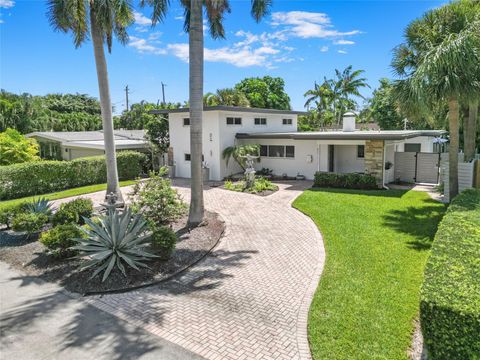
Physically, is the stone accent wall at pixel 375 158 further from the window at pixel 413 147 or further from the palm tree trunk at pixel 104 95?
the palm tree trunk at pixel 104 95

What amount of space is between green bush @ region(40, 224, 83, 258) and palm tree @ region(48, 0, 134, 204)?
6.42 meters

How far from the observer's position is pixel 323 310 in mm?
6297

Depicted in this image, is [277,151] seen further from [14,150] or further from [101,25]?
[14,150]

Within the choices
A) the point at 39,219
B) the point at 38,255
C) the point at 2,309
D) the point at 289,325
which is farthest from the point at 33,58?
the point at 289,325

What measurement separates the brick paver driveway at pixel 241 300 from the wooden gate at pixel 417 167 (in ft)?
38.2

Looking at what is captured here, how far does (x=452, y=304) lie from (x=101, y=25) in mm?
14233

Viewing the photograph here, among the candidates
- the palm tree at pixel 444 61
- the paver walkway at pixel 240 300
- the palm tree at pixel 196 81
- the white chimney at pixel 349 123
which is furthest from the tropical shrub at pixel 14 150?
the palm tree at pixel 444 61

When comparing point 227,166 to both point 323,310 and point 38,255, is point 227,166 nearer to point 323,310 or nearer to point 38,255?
point 38,255

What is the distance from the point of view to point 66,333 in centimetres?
577

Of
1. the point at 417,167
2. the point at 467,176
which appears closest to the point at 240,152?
the point at 417,167

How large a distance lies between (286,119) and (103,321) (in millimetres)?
23413

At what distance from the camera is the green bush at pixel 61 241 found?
8625mm

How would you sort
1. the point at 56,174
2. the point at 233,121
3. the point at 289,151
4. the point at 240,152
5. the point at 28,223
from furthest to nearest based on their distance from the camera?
the point at 233,121, the point at 289,151, the point at 240,152, the point at 56,174, the point at 28,223

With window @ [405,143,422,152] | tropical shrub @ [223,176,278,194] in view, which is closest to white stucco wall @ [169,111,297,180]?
tropical shrub @ [223,176,278,194]
